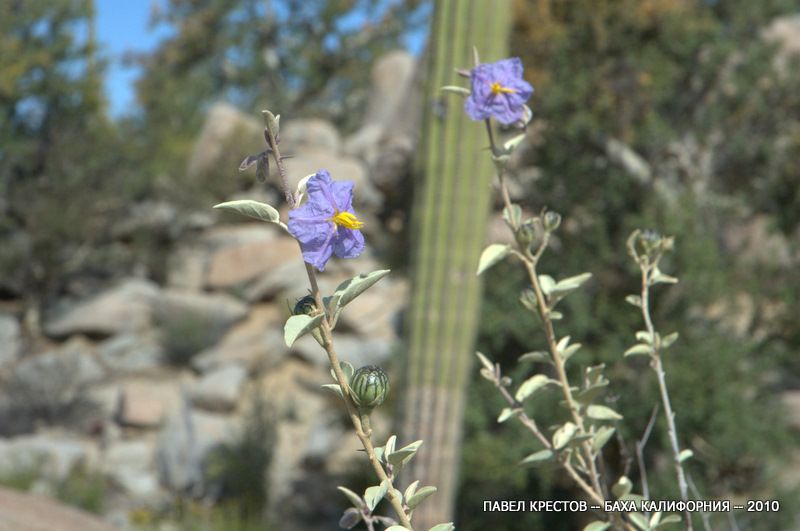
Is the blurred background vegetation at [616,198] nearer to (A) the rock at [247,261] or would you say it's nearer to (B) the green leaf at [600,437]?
(B) the green leaf at [600,437]

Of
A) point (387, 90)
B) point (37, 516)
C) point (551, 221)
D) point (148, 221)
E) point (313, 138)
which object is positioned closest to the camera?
point (551, 221)

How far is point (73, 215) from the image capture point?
9352 mm

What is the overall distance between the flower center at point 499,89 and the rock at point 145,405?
6354mm

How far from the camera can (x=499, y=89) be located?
121 cm

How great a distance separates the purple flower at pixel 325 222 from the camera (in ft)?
2.82

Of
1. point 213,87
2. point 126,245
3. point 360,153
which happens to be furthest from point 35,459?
point 213,87

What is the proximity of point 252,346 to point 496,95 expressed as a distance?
23.9 feet

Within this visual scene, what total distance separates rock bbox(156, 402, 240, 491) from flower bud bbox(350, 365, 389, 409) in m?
5.64

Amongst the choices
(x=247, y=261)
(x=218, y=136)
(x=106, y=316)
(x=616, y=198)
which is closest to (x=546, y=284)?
(x=616, y=198)

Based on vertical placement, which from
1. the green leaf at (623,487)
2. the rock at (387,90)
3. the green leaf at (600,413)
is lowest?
the green leaf at (623,487)

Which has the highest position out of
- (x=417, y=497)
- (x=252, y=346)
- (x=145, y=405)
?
(x=252, y=346)

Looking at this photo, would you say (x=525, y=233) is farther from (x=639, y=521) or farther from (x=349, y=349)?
(x=349, y=349)

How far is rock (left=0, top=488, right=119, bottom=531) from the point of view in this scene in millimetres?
2496

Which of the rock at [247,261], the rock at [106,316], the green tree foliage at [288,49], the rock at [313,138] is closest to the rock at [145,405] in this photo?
the rock at [106,316]
